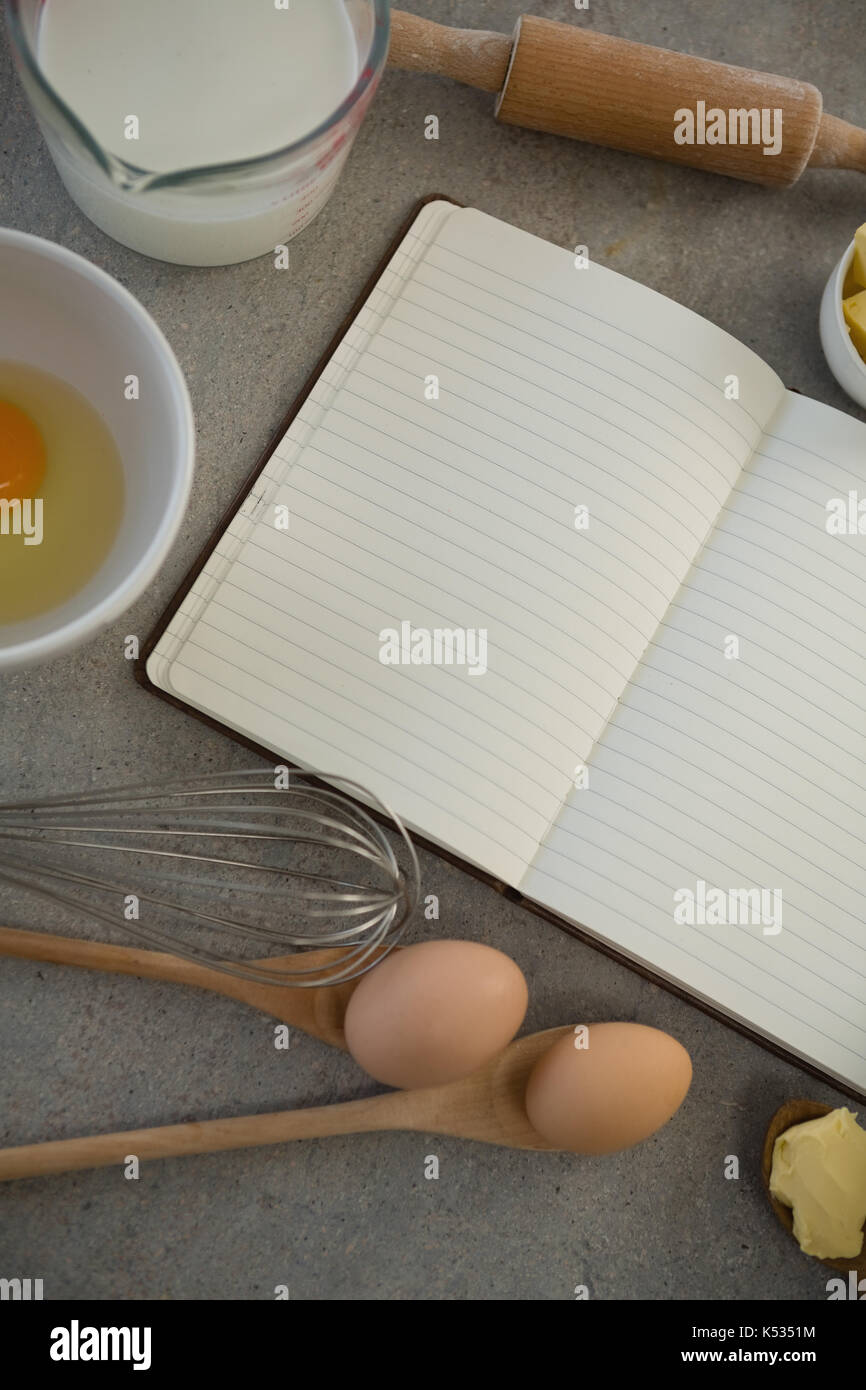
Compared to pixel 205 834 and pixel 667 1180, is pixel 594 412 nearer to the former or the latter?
pixel 205 834

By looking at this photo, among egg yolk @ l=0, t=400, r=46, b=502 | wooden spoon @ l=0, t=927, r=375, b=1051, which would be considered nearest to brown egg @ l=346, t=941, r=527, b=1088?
wooden spoon @ l=0, t=927, r=375, b=1051

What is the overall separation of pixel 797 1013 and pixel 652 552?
0.84 feet

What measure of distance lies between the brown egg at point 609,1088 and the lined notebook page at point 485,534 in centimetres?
10

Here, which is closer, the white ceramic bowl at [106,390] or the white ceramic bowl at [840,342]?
the white ceramic bowl at [106,390]

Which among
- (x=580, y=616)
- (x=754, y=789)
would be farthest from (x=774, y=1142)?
(x=580, y=616)

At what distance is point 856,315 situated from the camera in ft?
1.93

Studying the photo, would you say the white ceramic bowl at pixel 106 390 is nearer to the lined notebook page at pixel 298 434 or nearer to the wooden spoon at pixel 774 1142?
the lined notebook page at pixel 298 434

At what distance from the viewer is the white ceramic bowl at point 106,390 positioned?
1.36 feet

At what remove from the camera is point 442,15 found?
63 cm

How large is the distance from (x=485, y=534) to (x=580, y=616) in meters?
0.07

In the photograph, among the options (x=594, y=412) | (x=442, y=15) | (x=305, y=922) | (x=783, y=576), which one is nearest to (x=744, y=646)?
(x=783, y=576)

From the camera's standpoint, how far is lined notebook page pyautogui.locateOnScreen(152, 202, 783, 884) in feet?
1.87

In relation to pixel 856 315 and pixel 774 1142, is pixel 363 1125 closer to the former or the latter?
pixel 774 1142

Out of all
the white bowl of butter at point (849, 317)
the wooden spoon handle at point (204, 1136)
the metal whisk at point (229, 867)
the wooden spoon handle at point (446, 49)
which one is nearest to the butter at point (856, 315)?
the white bowl of butter at point (849, 317)
